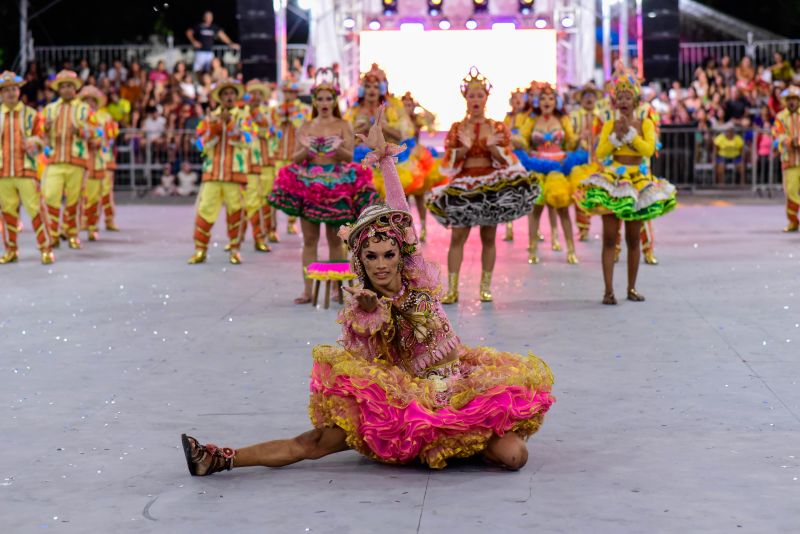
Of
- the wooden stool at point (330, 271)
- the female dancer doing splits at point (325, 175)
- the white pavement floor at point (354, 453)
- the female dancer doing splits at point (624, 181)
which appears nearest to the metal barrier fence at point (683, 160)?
the white pavement floor at point (354, 453)

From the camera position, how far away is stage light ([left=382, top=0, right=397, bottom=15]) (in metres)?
24.7

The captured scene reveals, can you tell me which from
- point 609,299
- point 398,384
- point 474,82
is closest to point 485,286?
point 609,299

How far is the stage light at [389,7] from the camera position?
81.1 feet

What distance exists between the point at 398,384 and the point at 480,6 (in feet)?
65.3

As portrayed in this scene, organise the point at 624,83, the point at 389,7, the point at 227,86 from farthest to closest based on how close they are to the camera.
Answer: the point at 389,7 < the point at 227,86 < the point at 624,83

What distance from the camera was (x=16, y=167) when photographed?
13648 millimetres

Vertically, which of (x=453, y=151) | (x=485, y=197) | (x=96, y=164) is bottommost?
(x=485, y=197)

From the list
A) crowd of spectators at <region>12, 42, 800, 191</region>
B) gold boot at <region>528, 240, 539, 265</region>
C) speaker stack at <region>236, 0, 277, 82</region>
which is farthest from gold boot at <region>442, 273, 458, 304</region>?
crowd of spectators at <region>12, 42, 800, 191</region>

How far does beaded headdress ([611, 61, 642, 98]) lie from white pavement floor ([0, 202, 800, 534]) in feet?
5.50

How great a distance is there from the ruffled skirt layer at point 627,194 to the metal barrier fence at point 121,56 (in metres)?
17.0

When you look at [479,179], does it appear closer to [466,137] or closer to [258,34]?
[466,137]

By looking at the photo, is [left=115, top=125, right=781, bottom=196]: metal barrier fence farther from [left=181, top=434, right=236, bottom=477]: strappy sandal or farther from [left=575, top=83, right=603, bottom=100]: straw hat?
[left=181, top=434, right=236, bottom=477]: strappy sandal

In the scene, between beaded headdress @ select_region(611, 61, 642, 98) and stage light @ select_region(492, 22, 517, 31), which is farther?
stage light @ select_region(492, 22, 517, 31)

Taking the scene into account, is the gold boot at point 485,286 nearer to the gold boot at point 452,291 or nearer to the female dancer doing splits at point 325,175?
the gold boot at point 452,291
